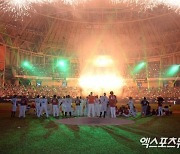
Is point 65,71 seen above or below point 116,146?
above

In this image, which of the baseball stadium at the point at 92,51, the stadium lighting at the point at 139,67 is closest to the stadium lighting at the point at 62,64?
the baseball stadium at the point at 92,51

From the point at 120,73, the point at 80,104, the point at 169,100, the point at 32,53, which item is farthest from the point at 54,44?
the point at 80,104

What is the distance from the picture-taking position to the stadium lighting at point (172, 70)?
47.4 meters

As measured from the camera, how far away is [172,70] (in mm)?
48406

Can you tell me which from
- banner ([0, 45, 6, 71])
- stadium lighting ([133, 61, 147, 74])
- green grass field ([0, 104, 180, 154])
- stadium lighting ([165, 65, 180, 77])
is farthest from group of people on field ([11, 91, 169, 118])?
stadium lighting ([133, 61, 147, 74])

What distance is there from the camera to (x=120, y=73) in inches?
2023

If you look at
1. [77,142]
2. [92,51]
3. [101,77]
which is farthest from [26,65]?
[77,142]

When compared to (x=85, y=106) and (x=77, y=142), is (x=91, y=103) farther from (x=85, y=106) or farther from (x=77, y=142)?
(x=77, y=142)

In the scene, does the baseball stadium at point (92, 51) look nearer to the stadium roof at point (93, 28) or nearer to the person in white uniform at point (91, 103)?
the stadium roof at point (93, 28)

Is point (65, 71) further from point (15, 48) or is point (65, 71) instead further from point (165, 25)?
point (165, 25)

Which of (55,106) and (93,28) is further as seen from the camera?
(93,28)

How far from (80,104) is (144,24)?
33.0 metres

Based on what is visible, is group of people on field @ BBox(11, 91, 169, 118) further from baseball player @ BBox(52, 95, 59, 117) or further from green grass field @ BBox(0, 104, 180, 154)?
green grass field @ BBox(0, 104, 180, 154)

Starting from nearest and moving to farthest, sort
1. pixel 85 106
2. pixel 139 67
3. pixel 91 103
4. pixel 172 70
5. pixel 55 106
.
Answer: pixel 91 103 < pixel 55 106 < pixel 85 106 < pixel 172 70 < pixel 139 67
